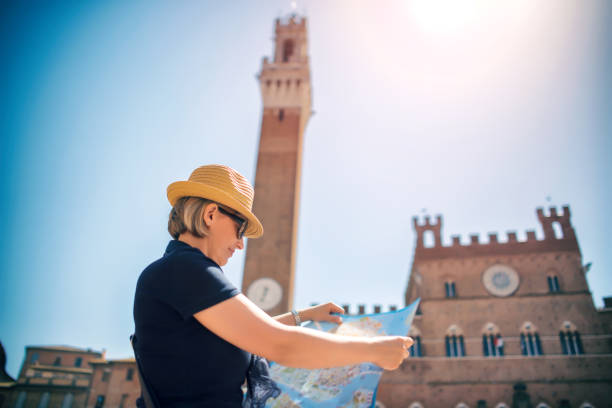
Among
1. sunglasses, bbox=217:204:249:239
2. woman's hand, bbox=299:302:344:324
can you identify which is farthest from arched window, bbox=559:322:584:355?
sunglasses, bbox=217:204:249:239

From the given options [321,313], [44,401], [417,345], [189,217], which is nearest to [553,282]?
[417,345]

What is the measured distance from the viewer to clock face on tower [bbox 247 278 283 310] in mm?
21938

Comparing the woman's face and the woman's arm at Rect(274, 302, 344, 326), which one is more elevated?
the woman's face

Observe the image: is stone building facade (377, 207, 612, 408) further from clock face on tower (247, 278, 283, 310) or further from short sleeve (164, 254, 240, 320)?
short sleeve (164, 254, 240, 320)

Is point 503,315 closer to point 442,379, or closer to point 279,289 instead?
point 442,379

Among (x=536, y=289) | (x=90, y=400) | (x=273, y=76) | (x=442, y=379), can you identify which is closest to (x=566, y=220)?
(x=536, y=289)

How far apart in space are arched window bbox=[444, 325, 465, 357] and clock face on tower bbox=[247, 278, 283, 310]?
944 centimetres

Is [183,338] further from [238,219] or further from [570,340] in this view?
[570,340]

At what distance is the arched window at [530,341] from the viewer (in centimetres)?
2170

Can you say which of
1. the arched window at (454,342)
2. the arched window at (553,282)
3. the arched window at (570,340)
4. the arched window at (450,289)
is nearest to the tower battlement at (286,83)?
the arched window at (450,289)

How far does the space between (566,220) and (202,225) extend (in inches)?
1107

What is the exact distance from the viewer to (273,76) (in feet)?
91.7

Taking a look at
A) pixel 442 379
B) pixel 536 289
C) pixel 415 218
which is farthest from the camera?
pixel 415 218

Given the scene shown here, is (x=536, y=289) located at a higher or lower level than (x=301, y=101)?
lower
